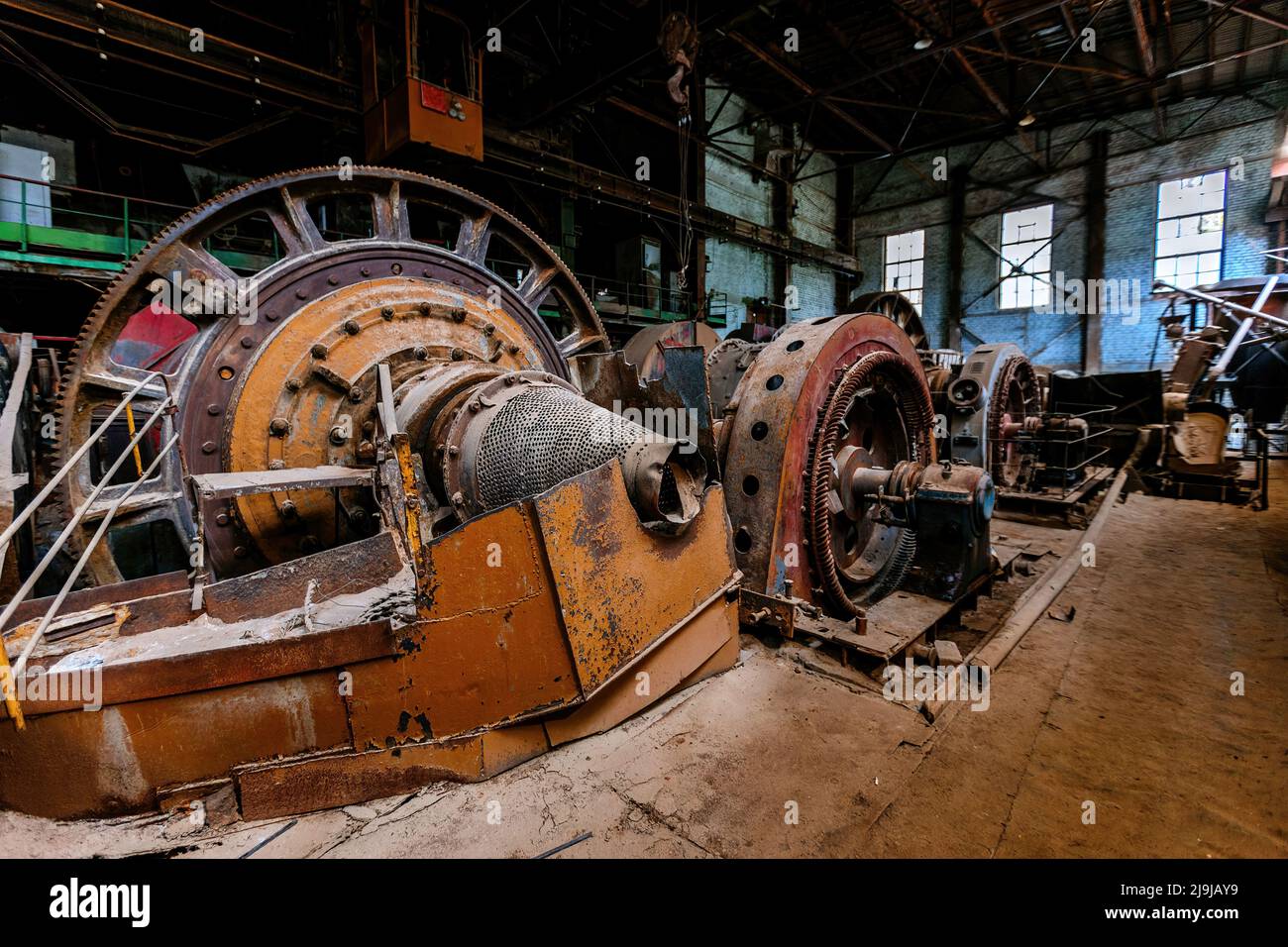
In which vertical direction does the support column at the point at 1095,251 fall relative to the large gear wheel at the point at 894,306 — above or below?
above

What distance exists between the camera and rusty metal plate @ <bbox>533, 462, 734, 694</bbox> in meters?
1.77

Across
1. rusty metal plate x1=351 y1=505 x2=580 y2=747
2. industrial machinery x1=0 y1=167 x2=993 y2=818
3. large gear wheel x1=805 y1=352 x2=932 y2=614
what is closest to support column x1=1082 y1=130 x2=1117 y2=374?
large gear wheel x1=805 y1=352 x2=932 y2=614

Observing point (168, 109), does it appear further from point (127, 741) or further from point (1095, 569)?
point (1095, 569)

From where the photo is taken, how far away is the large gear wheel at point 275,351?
233 cm

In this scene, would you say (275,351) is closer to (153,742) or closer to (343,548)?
(343,548)

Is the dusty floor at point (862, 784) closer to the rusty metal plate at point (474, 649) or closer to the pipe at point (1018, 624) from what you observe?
the pipe at point (1018, 624)

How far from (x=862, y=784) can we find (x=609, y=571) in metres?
1.06

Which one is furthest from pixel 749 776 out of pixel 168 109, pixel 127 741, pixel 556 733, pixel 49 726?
pixel 168 109

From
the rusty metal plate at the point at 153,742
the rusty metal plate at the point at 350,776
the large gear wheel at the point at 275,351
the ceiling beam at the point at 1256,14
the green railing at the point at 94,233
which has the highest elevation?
the ceiling beam at the point at 1256,14

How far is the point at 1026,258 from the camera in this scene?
16.9 meters

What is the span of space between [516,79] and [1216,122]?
16.8 meters

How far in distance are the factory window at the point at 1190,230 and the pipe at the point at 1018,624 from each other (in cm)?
1452

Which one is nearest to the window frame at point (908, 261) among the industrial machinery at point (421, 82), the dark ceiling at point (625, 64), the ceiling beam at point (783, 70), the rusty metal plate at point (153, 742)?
the dark ceiling at point (625, 64)

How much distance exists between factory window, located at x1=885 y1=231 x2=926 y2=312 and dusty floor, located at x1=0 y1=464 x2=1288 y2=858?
1844cm
